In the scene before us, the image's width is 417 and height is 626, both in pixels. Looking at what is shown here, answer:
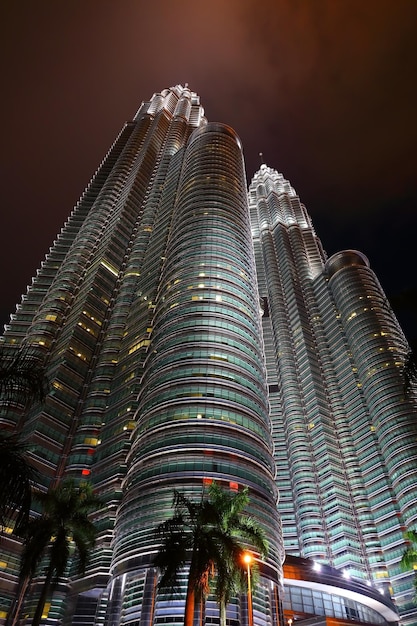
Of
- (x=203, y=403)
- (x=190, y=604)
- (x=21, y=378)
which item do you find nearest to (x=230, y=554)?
(x=190, y=604)

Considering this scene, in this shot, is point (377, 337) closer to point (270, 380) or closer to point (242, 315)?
point (270, 380)

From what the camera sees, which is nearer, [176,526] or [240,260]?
[176,526]

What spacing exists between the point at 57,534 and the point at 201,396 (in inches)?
1737

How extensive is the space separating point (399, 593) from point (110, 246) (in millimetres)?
129324

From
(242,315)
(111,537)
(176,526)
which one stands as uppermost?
(242,315)

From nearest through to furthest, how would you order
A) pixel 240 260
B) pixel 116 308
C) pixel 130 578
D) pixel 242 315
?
pixel 130 578 → pixel 242 315 → pixel 240 260 → pixel 116 308

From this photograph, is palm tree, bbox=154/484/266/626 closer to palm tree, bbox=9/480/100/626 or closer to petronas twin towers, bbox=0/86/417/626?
petronas twin towers, bbox=0/86/417/626

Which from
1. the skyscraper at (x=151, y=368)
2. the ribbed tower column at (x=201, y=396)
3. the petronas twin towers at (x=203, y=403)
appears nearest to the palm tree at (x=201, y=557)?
the petronas twin towers at (x=203, y=403)

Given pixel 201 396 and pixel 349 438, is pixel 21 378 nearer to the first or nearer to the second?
pixel 201 396

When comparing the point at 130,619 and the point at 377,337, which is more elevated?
the point at 377,337

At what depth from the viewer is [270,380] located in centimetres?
19612

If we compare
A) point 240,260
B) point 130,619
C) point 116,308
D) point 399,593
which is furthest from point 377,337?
point 130,619

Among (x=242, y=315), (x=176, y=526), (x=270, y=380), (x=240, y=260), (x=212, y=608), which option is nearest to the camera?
(x=176, y=526)

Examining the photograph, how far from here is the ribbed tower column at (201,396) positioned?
234 ft
